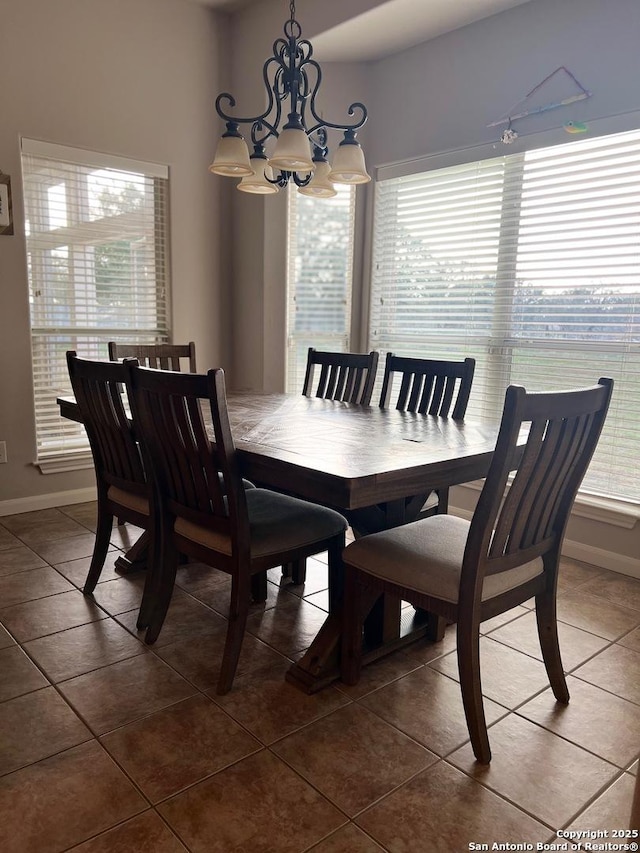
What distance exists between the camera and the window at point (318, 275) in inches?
163

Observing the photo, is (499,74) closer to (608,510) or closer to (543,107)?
(543,107)

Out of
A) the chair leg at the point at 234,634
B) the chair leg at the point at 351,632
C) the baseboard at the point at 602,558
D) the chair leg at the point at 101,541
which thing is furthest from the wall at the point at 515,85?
the chair leg at the point at 101,541

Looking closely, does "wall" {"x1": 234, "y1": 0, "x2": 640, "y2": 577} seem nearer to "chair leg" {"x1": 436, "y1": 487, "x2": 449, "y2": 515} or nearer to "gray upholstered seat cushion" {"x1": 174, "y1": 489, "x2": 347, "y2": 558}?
"chair leg" {"x1": 436, "y1": 487, "x2": 449, "y2": 515}

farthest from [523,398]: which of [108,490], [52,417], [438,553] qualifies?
[52,417]

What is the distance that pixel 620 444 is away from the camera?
9.78 ft

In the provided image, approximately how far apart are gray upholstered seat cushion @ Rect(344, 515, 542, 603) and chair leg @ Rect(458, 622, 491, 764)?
91mm

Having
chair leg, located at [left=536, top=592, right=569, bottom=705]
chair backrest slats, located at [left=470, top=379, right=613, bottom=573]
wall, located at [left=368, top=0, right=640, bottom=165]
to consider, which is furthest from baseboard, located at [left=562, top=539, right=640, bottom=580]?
wall, located at [left=368, top=0, right=640, bottom=165]

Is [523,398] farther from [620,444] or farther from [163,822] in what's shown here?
[620,444]

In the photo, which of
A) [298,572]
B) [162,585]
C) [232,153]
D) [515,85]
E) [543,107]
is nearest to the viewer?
[162,585]

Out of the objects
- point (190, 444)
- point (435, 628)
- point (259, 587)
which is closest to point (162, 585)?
point (259, 587)

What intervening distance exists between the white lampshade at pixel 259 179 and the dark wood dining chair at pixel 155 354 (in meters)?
1.04

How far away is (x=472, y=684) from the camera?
5.21ft

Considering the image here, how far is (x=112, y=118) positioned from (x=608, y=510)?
3467 millimetres

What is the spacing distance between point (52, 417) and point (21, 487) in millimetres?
436
